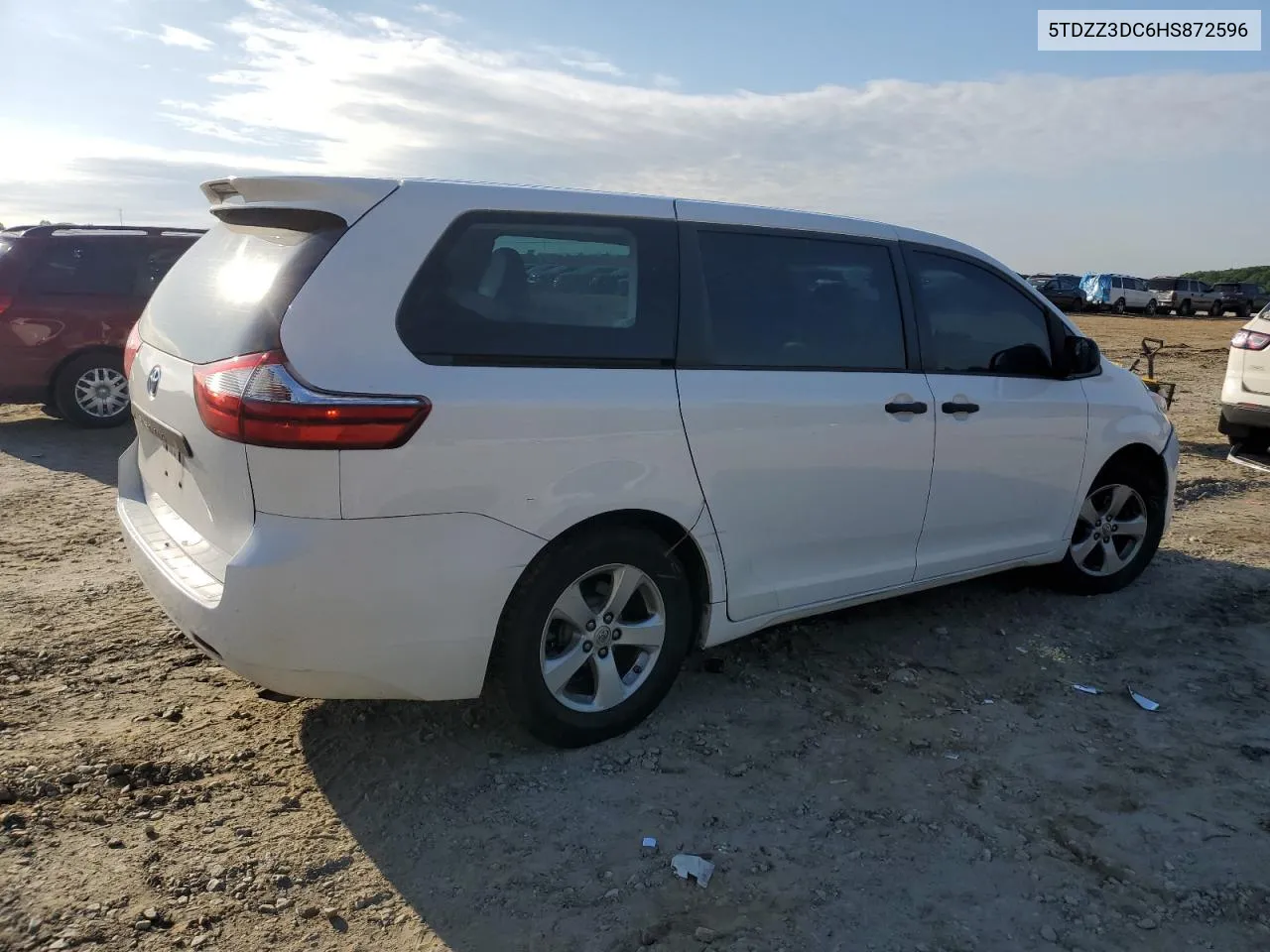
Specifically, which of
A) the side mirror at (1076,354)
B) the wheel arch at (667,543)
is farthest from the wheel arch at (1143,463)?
the wheel arch at (667,543)

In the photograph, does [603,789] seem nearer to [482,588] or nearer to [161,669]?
[482,588]

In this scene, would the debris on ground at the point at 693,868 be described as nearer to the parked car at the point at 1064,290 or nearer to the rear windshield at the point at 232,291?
the rear windshield at the point at 232,291

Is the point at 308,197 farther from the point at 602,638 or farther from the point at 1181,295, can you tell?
the point at 1181,295

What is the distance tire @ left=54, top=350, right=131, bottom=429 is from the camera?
9.06m

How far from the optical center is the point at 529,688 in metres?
3.31

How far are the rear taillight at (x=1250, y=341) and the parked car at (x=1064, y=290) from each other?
3478 centimetres

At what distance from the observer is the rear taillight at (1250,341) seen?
27.6 ft

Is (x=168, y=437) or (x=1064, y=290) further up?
(x=1064, y=290)

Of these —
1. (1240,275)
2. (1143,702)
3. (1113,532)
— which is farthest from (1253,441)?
(1240,275)

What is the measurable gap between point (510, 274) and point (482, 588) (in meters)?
0.99

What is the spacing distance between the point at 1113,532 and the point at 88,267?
8645mm

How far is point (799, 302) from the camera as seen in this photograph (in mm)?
3934

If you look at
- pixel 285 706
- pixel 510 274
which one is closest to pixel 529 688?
pixel 285 706

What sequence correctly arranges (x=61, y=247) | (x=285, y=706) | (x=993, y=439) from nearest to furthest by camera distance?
(x=285, y=706)
(x=993, y=439)
(x=61, y=247)
